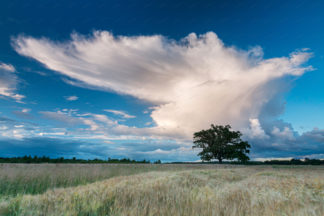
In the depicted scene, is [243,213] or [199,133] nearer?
[243,213]

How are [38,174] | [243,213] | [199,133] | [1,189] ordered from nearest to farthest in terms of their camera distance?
[243,213] → [1,189] → [38,174] → [199,133]

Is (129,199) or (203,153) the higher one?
(203,153)

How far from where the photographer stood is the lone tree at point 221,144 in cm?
3888

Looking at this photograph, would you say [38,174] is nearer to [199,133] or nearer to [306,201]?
[306,201]

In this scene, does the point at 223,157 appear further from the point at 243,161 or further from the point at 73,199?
the point at 73,199

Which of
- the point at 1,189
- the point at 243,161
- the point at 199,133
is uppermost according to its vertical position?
the point at 199,133

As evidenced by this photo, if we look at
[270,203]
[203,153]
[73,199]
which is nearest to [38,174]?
[73,199]

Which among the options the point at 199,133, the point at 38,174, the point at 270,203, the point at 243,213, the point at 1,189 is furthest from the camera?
the point at 199,133

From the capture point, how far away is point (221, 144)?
3972 cm

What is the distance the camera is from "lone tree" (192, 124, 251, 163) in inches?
1531

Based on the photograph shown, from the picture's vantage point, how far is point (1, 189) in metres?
9.25

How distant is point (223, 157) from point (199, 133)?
21.4 feet

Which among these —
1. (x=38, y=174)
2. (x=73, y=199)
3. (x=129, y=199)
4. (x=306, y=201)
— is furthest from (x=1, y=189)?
(x=306, y=201)

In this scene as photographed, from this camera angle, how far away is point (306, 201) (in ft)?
15.6
